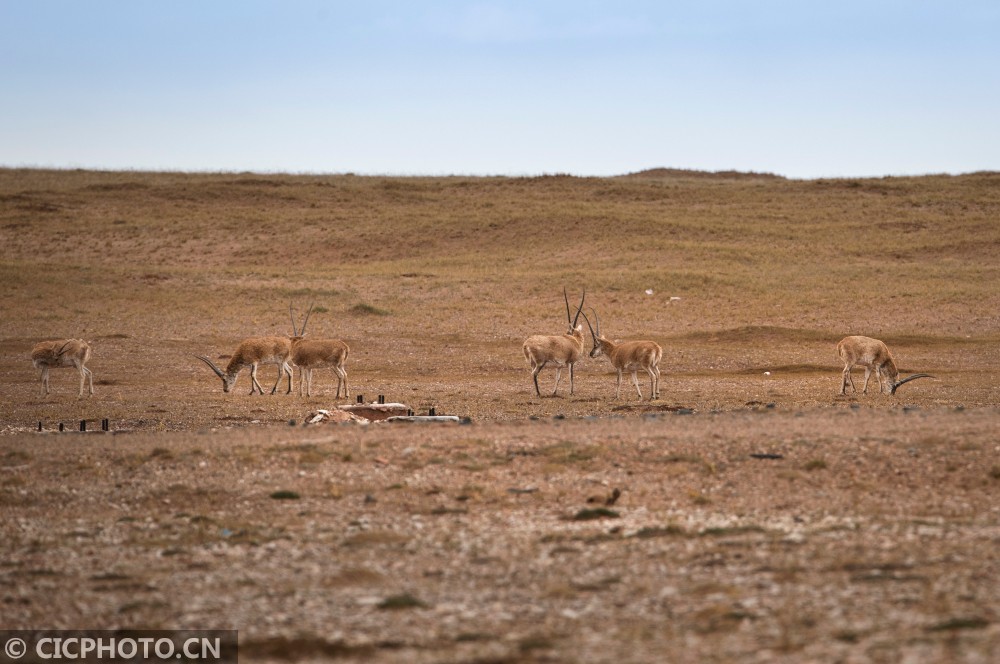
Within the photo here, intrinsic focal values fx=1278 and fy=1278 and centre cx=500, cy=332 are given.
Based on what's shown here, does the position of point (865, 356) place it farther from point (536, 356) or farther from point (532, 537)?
point (532, 537)

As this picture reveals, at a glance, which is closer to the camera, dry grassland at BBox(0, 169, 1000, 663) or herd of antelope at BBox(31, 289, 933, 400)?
dry grassland at BBox(0, 169, 1000, 663)

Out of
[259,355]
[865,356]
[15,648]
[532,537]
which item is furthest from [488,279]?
[15,648]

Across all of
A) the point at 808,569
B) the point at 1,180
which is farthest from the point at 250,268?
the point at 808,569

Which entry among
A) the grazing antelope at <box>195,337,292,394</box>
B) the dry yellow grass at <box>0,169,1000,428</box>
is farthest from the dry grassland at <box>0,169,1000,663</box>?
the grazing antelope at <box>195,337,292,394</box>

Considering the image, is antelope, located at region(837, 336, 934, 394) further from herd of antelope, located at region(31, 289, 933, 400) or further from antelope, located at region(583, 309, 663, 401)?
antelope, located at region(583, 309, 663, 401)

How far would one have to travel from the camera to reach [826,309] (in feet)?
135

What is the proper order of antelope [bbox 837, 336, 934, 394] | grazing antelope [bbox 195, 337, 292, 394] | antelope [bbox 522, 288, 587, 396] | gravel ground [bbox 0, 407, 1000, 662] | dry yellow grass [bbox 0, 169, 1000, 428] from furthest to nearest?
1. dry yellow grass [bbox 0, 169, 1000, 428]
2. grazing antelope [bbox 195, 337, 292, 394]
3. antelope [bbox 522, 288, 587, 396]
4. antelope [bbox 837, 336, 934, 394]
5. gravel ground [bbox 0, 407, 1000, 662]

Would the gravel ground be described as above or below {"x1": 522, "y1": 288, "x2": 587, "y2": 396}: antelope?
below

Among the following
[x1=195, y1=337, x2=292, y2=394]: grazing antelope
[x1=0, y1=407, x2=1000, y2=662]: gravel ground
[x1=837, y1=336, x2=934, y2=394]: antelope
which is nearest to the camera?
[x1=0, y1=407, x2=1000, y2=662]: gravel ground

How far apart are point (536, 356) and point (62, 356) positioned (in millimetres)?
9695

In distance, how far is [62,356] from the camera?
85.8 ft

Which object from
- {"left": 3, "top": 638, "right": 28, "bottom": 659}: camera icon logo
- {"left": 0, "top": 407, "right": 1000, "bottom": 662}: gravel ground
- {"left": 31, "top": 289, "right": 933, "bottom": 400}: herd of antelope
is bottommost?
{"left": 3, "top": 638, "right": 28, "bottom": 659}: camera icon logo

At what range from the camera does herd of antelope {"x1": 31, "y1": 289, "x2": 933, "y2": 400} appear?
82.1 ft

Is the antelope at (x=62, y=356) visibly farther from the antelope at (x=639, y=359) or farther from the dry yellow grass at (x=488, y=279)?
the antelope at (x=639, y=359)
